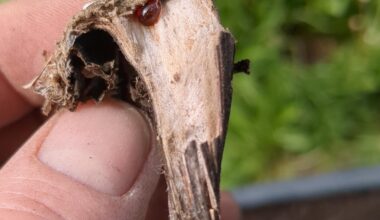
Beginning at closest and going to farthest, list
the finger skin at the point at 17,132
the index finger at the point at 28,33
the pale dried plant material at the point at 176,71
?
the pale dried plant material at the point at 176,71 → the index finger at the point at 28,33 → the finger skin at the point at 17,132

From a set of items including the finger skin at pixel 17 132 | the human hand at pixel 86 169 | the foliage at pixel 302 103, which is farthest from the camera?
the foliage at pixel 302 103

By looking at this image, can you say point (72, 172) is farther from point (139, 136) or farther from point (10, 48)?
point (10, 48)

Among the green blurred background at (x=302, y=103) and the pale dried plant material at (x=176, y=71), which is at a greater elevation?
the pale dried plant material at (x=176, y=71)

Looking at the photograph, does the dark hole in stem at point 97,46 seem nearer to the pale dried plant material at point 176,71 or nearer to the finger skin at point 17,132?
the pale dried plant material at point 176,71

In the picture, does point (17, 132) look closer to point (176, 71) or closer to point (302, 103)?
point (176, 71)

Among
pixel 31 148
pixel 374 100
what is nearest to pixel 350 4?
pixel 374 100

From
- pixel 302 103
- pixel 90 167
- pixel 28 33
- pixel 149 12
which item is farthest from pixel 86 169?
pixel 302 103

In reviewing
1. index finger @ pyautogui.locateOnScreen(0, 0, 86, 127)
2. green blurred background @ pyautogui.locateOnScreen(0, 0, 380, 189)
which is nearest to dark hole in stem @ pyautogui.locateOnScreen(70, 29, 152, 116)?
index finger @ pyautogui.locateOnScreen(0, 0, 86, 127)

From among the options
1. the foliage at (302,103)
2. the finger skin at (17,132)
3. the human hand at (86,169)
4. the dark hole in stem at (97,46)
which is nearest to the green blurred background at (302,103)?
the foliage at (302,103)
